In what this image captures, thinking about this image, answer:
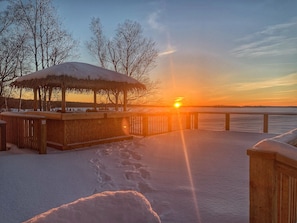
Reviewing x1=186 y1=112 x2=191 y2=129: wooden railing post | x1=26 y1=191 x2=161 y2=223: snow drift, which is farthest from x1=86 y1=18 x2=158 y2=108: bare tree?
x1=26 y1=191 x2=161 y2=223: snow drift

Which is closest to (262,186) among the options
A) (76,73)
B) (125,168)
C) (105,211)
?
(105,211)

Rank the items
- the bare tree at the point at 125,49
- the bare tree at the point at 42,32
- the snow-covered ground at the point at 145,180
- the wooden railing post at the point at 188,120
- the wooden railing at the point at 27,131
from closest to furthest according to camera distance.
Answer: the snow-covered ground at the point at 145,180
the wooden railing at the point at 27,131
the wooden railing post at the point at 188,120
the bare tree at the point at 42,32
the bare tree at the point at 125,49

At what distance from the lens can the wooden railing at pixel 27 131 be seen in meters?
6.52

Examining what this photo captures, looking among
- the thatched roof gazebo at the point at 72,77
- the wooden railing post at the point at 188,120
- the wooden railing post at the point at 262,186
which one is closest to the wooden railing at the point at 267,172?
the wooden railing post at the point at 262,186

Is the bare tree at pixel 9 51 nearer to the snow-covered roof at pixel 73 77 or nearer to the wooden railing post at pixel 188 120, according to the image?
the snow-covered roof at pixel 73 77

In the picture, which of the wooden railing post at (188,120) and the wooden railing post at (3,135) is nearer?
the wooden railing post at (3,135)

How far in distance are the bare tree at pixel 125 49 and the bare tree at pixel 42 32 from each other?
2.14m

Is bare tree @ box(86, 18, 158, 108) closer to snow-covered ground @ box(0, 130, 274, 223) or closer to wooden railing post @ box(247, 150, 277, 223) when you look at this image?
snow-covered ground @ box(0, 130, 274, 223)

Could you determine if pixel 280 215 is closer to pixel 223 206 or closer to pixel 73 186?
pixel 223 206

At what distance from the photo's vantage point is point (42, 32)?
47.5 ft

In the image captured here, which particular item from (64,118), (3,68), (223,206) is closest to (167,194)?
(223,206)

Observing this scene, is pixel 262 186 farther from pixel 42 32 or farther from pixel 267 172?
pixel 42 32

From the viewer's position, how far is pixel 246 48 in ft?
33.3

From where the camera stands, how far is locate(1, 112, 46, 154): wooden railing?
21.4 ft
